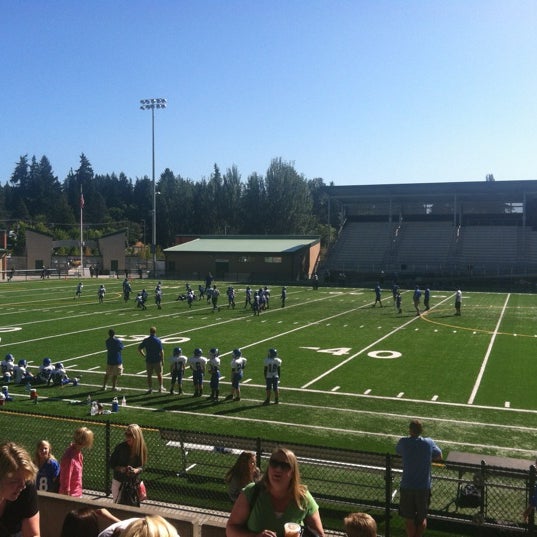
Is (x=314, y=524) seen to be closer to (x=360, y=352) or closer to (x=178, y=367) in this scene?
(x=178, y=367)

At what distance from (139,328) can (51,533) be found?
66.2 feet

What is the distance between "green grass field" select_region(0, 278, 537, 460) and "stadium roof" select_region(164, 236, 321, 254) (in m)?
24.7

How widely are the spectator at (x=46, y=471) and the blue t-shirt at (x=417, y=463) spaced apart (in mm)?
3596

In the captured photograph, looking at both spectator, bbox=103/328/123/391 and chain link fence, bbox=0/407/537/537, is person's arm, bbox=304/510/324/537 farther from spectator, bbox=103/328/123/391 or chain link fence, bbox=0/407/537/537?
spectator, bbox=103/328/123/391

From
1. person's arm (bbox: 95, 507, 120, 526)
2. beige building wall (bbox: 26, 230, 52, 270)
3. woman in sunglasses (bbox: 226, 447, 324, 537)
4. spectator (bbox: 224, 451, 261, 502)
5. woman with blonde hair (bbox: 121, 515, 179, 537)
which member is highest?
beige building wall (bbox: 26, 230, 52, 270)

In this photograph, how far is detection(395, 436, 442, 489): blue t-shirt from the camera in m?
6.66

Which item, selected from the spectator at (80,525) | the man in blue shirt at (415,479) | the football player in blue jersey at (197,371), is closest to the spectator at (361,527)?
the spectator at (80,525)

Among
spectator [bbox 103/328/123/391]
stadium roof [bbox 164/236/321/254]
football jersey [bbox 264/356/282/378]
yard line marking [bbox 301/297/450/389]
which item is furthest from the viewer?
stadium roof [bbox 164/236/321/254]

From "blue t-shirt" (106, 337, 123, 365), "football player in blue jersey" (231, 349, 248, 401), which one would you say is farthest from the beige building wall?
"football player in blue jersey" (231, 349, 248, 401)

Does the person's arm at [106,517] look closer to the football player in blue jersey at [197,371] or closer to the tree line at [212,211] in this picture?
the football player in blue jersey at [197,371]

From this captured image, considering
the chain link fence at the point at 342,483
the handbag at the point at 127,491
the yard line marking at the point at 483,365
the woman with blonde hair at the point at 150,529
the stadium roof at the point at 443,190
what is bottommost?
the yard line marking at the point at 483,365

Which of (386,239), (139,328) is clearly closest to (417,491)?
(139,328)

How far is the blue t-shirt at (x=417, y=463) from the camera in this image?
6660 mm

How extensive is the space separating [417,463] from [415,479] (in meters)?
0.17
